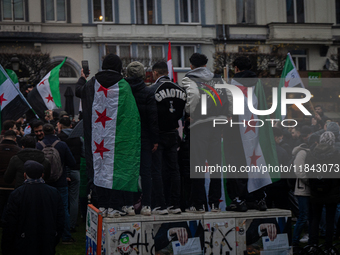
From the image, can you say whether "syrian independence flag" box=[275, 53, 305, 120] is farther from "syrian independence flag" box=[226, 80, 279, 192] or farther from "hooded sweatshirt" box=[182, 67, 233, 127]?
"hooded sweatshirt" box=[182, 67, 233, 127]

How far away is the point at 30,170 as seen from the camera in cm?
608

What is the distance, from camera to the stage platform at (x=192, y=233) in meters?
5.99

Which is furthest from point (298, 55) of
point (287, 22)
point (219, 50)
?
point (219, 50)

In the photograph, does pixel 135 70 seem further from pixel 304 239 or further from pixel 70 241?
pixel 304 239

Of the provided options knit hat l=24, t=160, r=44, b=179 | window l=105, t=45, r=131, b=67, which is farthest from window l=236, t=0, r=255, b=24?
knit hat l=24, t=160, r=44, b=179

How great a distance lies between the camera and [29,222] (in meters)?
6.01

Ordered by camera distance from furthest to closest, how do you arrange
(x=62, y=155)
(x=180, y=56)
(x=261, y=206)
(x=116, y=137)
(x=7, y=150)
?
(x=180, y=56) < (x=7, y=150) < (x=62, y=155) < (x=261, y=206) < (x=116, y=137)

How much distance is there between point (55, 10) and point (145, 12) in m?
5.38

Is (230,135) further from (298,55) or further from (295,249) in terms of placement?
(298,55)

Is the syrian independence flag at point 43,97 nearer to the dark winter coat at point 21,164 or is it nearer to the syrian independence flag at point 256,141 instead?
the dark winter coat at point 21,164

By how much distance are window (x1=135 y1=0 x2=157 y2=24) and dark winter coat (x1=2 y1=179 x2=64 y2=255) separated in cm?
2498

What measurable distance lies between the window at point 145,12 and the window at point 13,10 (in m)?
6.79

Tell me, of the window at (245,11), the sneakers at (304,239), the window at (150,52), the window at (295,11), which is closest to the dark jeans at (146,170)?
the sneakers at (304,239)

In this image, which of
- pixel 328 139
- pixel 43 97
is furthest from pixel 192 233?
pixel 43 97
